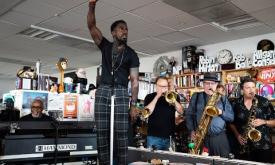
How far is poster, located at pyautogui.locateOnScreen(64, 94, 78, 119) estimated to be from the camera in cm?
295

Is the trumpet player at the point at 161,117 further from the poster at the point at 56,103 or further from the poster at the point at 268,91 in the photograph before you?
the poster at the point at 268,91

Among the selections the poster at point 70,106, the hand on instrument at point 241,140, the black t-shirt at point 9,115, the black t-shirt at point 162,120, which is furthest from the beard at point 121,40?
the hand on instrument at point 241,140

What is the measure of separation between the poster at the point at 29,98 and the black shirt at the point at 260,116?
2.14m

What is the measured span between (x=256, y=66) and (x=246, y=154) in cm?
251

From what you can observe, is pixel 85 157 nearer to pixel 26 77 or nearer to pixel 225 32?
pixel 26 77

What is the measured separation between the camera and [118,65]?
6.25 ft

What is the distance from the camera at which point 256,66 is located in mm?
5215

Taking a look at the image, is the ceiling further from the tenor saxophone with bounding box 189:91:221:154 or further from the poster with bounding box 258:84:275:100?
the tenor saxophone with bounding box 189:91:221:154

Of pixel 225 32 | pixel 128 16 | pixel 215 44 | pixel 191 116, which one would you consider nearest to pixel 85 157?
pixel 191 116

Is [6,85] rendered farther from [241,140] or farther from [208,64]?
[241,140]

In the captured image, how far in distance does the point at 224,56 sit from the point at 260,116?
289cm

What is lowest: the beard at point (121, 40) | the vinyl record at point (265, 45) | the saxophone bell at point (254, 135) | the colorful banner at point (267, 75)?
the saxophone bell at point (254, 135)

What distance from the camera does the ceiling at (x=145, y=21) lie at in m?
4.04

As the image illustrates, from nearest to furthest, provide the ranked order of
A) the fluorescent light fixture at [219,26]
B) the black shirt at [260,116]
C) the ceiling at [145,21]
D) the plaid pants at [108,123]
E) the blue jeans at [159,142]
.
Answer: the plaid pants at [108,123]
the black shirt at [260,116]
the blue jeans at [159,142]
the ceiling at [145,21]
the fluorescent light fixture at [219,26]
